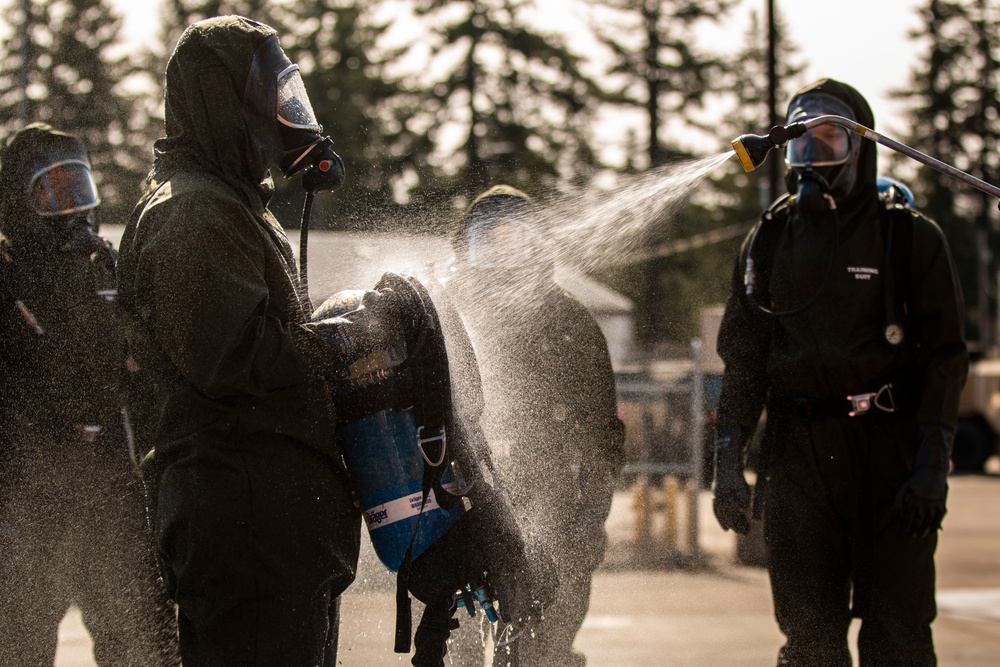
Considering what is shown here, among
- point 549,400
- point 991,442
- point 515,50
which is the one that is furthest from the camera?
point 515,50

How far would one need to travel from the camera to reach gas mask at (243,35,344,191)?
9.21 feet

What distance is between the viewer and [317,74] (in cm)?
2911

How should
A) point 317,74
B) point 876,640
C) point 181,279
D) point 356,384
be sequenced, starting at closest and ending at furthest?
point 181,279
point 356,384
point 876,640
point 317,74

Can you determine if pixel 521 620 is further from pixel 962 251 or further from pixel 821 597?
pixel 962 251

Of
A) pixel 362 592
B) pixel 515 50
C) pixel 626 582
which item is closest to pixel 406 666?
pixel 362 592

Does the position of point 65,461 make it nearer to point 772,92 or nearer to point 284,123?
point 284,123

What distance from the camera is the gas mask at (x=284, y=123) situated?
2.81 metres

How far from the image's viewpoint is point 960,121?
4119 centimetres

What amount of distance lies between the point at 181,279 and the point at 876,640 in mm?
2418

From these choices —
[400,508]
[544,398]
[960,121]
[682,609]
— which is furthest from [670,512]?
[960,121]

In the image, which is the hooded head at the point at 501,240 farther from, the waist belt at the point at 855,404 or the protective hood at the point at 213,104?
the protective hood at the point at 213,104

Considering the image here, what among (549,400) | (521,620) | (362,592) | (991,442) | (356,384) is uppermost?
(356,384)

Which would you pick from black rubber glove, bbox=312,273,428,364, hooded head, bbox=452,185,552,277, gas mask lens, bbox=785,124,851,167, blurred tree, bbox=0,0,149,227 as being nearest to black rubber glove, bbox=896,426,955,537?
gas mask lens, bbox=785,124,851,167

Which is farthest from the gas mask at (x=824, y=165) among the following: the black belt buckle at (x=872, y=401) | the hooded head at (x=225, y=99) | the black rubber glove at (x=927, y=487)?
the hooded head at (x=225, y=99)
